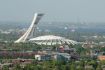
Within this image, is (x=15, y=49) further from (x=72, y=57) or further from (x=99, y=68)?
(x=99, y=68)

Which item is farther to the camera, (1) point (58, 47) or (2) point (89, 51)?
(1) point (58, 47)

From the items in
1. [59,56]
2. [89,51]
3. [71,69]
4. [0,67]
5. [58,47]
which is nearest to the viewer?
[71,69]

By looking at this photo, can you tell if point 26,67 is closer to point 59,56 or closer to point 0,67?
point 0,67

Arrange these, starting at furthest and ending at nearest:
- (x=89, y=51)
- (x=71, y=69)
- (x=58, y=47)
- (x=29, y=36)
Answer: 1. (x=29, y=36)
2. (x=58, y=47)
3. (x=89, y=51)
4. (x=71, y=69)

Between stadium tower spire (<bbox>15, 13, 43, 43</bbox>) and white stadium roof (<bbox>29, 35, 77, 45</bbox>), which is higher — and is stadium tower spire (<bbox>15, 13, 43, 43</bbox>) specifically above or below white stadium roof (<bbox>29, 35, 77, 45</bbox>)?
above

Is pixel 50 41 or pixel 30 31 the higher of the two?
pixel 30 31

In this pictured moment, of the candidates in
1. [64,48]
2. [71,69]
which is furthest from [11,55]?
[71,69]

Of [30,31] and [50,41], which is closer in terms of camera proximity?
[50,41]

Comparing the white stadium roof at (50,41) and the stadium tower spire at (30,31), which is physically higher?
the stadium tower spire at (30,31)

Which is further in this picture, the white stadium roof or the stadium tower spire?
the stadium tower spire

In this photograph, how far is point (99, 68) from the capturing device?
32781 mm

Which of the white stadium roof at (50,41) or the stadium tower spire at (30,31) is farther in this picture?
the stadium tower spire at (30,31)

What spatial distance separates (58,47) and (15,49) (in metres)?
4.94

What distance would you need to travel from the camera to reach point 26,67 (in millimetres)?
32469
